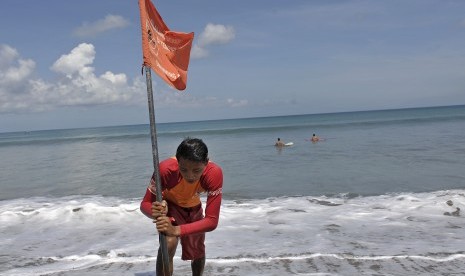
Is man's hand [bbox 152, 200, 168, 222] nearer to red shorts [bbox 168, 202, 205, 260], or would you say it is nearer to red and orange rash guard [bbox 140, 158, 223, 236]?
red and orange rash guard [bbox 140, 158, 223, 236]

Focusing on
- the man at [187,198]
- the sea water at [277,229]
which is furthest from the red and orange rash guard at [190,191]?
the sea water at [277,229]

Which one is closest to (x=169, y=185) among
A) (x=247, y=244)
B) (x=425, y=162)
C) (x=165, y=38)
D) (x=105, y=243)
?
(x=165, y=38)

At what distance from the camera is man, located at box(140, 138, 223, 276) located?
377 centimetres

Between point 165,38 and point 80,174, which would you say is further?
point 80,174

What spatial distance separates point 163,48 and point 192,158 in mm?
1080

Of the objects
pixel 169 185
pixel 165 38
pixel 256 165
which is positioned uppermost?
pixel 165 38

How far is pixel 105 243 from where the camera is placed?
26.7 feet

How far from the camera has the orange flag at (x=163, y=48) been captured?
146 inches

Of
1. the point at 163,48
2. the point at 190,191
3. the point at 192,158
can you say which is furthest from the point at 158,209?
the point at 163,48

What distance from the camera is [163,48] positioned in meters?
4.08

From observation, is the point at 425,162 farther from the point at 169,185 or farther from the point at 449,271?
the point at 169,185

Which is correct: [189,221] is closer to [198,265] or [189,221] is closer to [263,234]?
[198,265]

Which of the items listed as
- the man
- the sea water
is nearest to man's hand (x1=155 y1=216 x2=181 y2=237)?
the man

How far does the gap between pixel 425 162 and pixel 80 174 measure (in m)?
16.6
